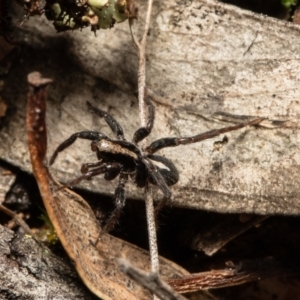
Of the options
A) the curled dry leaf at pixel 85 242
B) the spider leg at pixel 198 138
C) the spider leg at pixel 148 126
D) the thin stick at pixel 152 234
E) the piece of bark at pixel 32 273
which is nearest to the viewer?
the curled dry leaf at pixel 85 242

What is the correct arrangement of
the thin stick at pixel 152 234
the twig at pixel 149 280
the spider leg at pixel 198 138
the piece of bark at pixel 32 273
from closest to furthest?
the twig at pixel 149 280 < the piece of bark at pixel 32 273 < the thin stick at pixel 152 234 < the spider leg at pixel 198 138

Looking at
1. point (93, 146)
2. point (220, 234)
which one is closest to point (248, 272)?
point (220, 234)

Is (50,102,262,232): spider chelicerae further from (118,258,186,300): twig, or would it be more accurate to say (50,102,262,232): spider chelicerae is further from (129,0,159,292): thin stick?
(118,258,186,300): twig

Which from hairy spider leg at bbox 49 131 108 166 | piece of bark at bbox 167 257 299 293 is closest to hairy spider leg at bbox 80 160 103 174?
hairy spider leg at bbox 49 131 108 166

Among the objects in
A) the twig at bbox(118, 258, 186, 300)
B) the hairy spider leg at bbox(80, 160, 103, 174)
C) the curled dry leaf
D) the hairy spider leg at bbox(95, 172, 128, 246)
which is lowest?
the twig at bbox(118, 258, 186, 300)

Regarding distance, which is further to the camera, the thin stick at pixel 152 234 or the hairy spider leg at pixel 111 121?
the hairy spider leg at pixel 111 121

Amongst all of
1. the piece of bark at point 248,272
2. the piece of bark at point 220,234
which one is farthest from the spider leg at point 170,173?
the piece of bark at point 248,272

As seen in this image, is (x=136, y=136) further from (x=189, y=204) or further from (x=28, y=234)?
(x=28, y=234)

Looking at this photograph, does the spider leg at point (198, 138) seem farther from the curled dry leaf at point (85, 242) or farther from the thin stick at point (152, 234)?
the curled dry leaf at point (85, 242)
